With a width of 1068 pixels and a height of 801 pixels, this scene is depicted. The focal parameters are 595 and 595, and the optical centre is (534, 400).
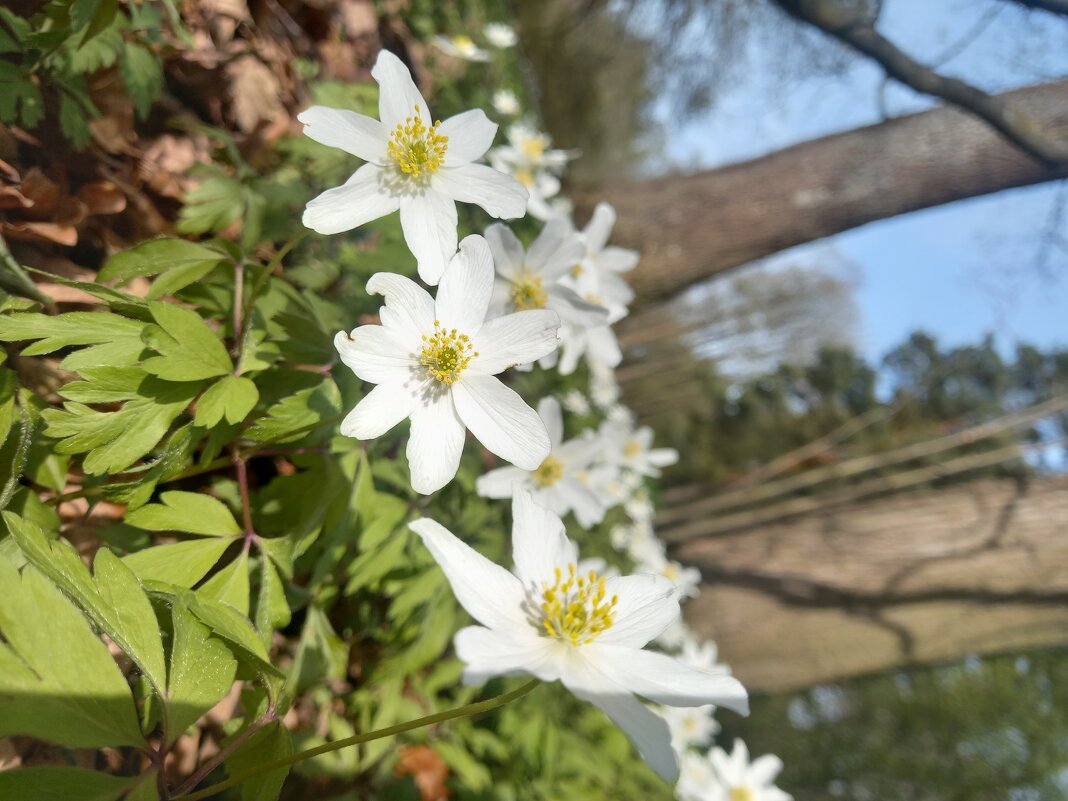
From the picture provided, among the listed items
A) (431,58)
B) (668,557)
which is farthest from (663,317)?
(431,58)

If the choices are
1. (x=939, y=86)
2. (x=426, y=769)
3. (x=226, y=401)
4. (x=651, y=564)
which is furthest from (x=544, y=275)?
(x=939, y=86)

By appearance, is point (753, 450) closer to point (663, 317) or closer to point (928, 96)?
point (663, 317)

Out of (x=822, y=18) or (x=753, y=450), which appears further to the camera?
(x=753, y=450)

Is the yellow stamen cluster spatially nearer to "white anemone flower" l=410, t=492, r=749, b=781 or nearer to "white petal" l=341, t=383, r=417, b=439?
"white anemone flower" l=410, t=492, r=749, b=781

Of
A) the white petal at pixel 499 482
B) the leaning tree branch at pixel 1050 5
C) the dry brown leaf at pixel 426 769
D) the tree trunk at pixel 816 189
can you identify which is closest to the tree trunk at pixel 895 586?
the tree trunk at pixel 816 189

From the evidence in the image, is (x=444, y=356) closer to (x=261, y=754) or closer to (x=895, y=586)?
(x=261, y=754)

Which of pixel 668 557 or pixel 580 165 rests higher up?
pixel 580 165

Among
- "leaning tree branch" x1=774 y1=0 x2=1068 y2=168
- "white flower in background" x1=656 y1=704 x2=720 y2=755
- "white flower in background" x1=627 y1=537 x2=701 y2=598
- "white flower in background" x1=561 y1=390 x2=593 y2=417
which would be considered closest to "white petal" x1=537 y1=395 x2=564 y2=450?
"white flower in background" x1=656 y1=704 x2=720 y2=755

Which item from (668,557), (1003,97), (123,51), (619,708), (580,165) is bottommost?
(619,708)
